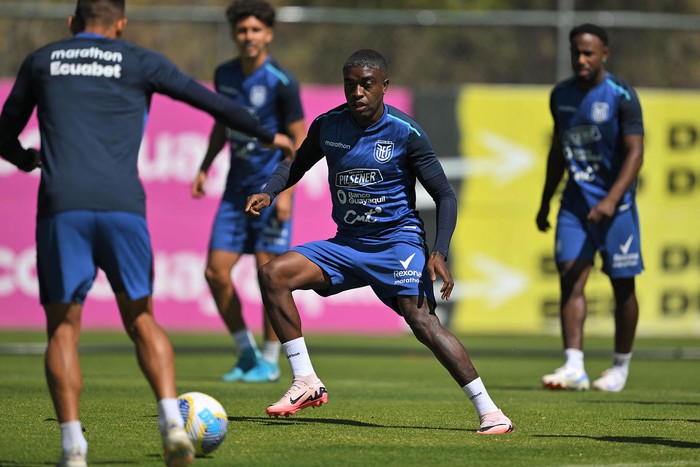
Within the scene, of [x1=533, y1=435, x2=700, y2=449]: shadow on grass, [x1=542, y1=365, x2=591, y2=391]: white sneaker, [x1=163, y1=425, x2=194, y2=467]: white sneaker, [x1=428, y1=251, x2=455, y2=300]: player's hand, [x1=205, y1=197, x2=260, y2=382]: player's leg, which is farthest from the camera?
[x1=205, y1=197, x2=260, y2=382]: player's leg

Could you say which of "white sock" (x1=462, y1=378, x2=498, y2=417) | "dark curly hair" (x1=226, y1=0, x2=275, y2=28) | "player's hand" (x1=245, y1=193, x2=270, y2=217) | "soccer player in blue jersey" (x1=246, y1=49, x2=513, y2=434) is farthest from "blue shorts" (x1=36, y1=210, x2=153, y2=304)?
"dark curly hair" (x1=226, y1=0, x2=275, y2=28)

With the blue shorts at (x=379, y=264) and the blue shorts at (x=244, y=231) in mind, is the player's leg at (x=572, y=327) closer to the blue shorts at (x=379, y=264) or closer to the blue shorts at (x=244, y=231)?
the blue shorts at (x=244, y=231)

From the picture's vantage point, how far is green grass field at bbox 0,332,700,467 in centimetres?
665

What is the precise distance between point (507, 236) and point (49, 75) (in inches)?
468

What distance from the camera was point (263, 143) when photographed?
669 centimetres

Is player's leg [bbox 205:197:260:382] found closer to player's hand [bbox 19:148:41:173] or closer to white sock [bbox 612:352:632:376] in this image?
white sock [bbox 612:352:632:376]

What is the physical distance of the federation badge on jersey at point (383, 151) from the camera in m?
7.97

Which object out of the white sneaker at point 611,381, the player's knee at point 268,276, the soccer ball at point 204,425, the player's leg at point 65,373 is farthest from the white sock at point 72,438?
the white sneaker at point 611,381

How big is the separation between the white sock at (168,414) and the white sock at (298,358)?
2.07 m

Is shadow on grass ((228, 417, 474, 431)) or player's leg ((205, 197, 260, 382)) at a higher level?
player's leg ((205, 197, 260, 382))

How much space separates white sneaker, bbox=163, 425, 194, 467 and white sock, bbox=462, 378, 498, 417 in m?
2.23

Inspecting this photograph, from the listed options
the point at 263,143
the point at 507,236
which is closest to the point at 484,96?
the point at 507,236

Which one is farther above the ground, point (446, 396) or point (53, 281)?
point (53, 281)

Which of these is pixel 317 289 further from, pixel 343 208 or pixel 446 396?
pixel 446 396
